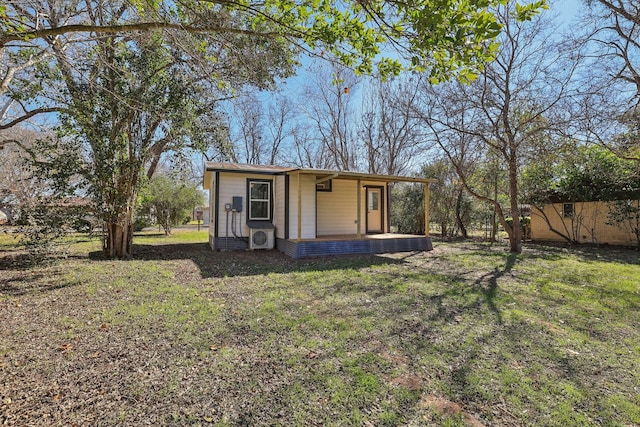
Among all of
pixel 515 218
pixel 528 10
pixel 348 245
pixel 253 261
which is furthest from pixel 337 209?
pixel 528 10

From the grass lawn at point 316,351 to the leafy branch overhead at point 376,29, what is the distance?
268 cm

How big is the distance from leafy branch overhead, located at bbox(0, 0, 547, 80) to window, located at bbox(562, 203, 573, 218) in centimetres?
1474

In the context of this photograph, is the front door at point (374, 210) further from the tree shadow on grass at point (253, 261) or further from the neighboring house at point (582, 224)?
the neighboring house at point (582, 224)

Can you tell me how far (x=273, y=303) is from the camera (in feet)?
14.7

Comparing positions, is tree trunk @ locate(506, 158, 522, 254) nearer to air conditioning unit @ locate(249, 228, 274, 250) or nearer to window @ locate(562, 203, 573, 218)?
window @ locate(562, 203, 573, 218)

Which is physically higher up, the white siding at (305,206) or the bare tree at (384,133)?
the bare tree at (384,133)

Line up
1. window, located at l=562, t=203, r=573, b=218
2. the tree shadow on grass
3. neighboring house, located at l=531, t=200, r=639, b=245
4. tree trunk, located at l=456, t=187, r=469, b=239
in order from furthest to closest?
tree trunk, located at l=456, t=187, r=469, b=239 < window, located at l=562, t=203, r=573, b=218 < neighboring house, located at l=531, t=200, r=639, b=245 < the tree shadow on grass

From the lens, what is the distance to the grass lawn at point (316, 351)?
7.10 feet

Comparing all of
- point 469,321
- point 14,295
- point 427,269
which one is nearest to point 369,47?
point 469,321

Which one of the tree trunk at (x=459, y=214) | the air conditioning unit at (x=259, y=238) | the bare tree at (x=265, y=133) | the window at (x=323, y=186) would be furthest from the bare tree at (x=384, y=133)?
the air conditioning unit at (x=259, y=238)

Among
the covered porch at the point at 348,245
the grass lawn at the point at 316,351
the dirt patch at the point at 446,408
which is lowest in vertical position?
the dirt patch at the point at 446,408

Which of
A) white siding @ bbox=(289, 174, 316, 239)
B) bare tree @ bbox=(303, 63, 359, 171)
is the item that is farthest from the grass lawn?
bare tree @ bbox=(303, 63, 359, 171)

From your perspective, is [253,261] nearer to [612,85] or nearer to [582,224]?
[612,85]

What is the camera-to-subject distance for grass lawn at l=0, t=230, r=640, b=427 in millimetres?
2164
